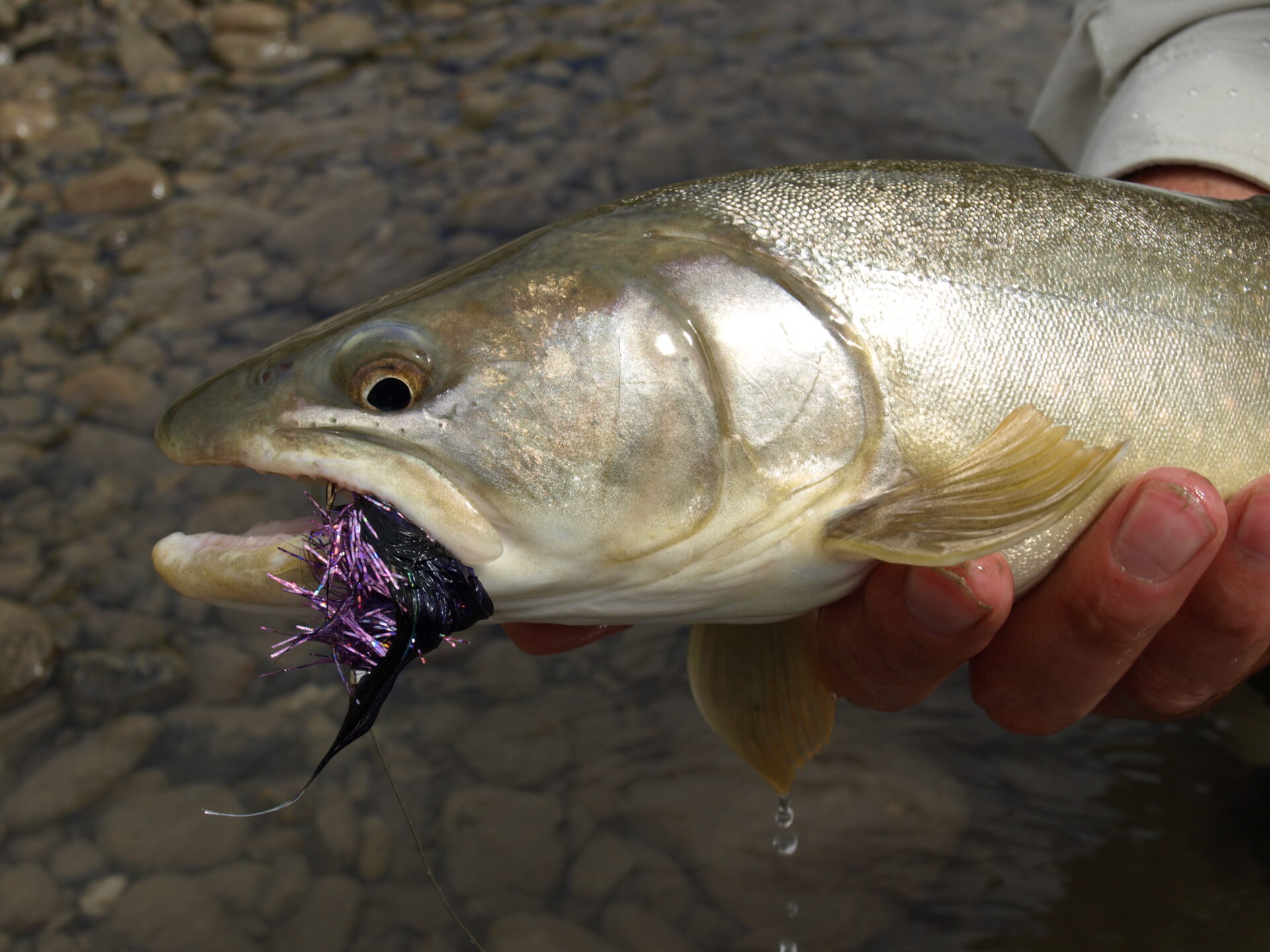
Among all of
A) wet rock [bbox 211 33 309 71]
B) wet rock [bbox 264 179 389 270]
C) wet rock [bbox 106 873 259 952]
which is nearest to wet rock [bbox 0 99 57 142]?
wet rock [bbox 211 33 309 71]

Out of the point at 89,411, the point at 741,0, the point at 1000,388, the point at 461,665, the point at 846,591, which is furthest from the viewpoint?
the point at 741,0

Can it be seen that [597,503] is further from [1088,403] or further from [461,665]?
[461,665]

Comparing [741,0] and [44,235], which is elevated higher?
[741,0]

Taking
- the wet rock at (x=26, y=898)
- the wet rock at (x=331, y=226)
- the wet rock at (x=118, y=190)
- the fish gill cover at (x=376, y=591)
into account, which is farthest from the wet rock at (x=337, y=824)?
the wet rock at (x=118, y=190)

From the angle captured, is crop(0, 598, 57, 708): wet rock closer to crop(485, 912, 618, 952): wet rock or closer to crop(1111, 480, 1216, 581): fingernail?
crop(485, 912, 618, 952): wet rock

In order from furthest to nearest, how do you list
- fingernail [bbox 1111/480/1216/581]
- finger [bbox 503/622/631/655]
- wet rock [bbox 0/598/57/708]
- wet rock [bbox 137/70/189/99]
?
wet rock [bbox 137/70/189/99] → wet rock [bbox 0/598/57/708] → finger [bbox 503/622/631/655] → fingernail [bbox 1111/480/1216/581]

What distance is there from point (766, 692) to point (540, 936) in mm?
1416

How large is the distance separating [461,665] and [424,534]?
2.46 metres

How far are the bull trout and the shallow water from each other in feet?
5.40

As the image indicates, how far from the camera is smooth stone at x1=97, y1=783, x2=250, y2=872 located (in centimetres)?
353

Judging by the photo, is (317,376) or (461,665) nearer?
(317,376)

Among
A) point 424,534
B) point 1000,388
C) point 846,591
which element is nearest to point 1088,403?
point 1000,388

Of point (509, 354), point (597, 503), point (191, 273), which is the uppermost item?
point (509, 354)

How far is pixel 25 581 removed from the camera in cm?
436
